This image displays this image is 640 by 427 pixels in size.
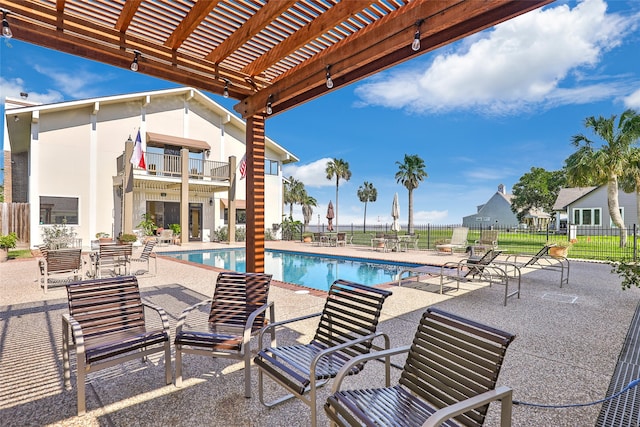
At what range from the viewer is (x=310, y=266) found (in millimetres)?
13414

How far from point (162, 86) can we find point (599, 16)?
21424 mm

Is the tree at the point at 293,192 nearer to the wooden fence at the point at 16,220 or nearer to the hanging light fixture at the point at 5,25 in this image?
the wooden fence at the point at 16,220

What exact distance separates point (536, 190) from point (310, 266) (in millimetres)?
44641

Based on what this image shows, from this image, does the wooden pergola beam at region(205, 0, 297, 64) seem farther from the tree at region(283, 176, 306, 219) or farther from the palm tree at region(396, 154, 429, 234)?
the tree at region(283, 176, 306, 219)

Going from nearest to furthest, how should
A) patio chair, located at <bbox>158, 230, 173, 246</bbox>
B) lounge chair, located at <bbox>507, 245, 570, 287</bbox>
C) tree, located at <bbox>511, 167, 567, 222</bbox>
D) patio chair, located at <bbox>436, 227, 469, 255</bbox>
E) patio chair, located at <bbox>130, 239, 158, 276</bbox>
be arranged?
lounge chair, located at <bbox>507, 245, 570, 287</bbox>, patio chair, located at <bbox>130, 239, 158, 276</bbox>, patio chair, located at <bbox>436, 227, 469, 255</bbox>, patio chair, located at <bbox>158, 230, 173, 246</bbox>, tree, located at <bbox>511, 167, 567, 222</bbox>

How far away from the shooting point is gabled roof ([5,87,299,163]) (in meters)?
15.4

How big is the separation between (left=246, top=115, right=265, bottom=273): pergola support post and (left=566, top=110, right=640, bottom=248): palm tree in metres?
18.7

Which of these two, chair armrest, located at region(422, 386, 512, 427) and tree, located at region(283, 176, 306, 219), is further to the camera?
tree, located at region(283, 176, 306, 219)

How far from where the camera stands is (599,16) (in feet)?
33.4

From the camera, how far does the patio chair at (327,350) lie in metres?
2.40

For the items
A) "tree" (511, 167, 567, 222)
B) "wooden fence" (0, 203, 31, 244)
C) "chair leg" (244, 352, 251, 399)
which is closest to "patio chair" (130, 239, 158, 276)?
"chair leg" (244, 352, 251, 399)

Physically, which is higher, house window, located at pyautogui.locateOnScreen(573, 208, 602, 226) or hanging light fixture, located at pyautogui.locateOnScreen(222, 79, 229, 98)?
hanging light fixture, located at pyautogui.locateOnScreen(222, 79, 229, 98)

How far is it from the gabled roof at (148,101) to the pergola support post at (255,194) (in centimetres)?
851

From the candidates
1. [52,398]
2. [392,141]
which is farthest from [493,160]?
[52,398]
